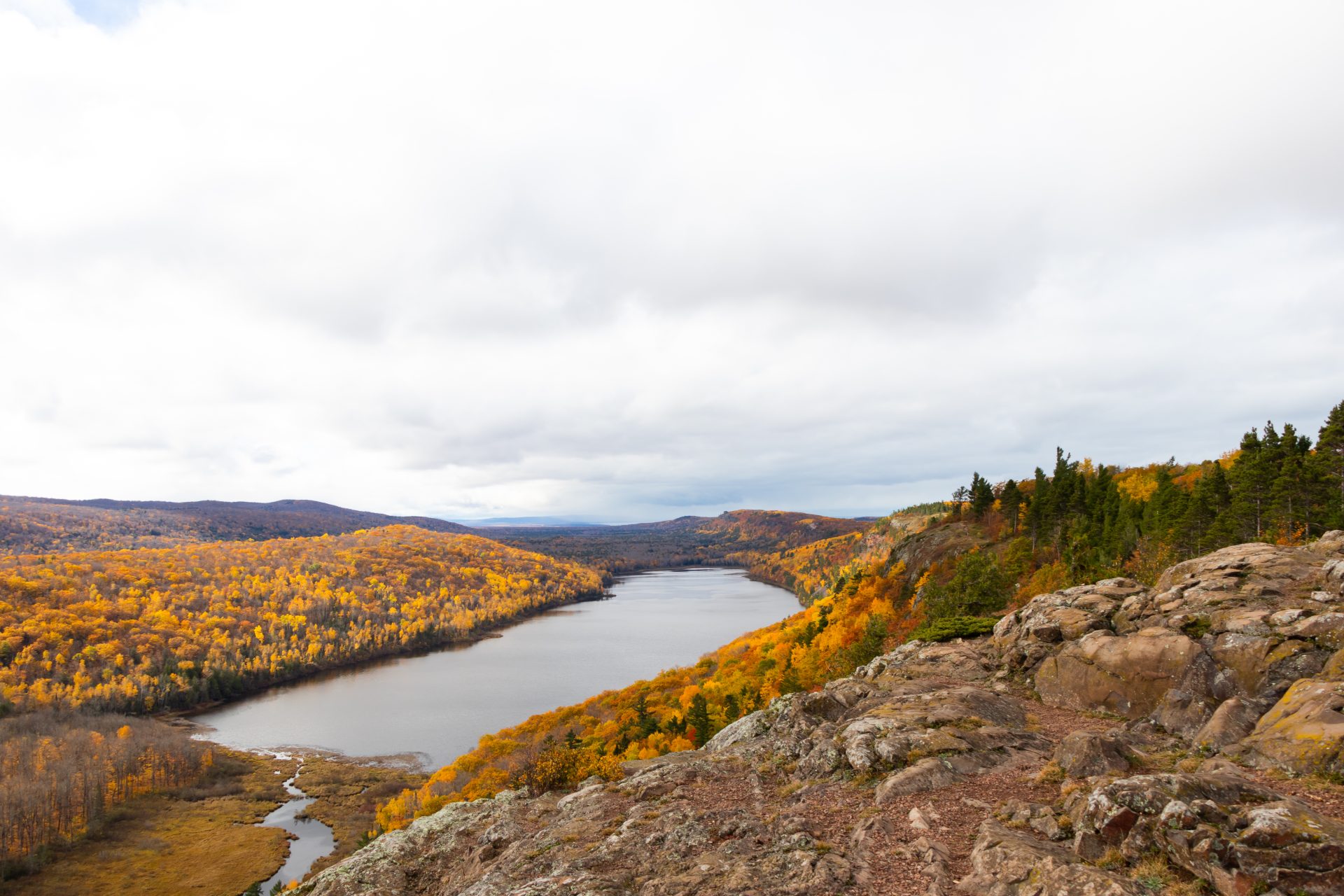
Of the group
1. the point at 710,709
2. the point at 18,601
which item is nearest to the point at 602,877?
the point at 710,709

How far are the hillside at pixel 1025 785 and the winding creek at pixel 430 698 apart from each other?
75.1m

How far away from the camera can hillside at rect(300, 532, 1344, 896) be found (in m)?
10.1

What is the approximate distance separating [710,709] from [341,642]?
17578cm

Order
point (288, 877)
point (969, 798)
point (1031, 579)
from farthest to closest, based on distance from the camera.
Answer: point (288, 877) < point (1031, 579) < point (969, 798)

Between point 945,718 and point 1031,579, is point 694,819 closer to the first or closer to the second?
point 945,718

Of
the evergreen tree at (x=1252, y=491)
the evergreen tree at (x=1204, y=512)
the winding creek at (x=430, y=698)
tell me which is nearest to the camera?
the evergreen tree at (x=1252, y=491)

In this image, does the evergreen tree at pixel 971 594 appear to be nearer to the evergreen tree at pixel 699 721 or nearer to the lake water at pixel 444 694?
the evergreen tree at pixel 699 721

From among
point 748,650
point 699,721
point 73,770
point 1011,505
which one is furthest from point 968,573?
point 73,770

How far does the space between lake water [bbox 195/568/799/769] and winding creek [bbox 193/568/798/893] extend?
34 cm

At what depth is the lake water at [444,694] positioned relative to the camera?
11175 centimetres

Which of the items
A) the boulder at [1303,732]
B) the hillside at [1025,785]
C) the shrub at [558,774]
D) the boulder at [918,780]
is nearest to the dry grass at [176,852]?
the shrub at [558,774]

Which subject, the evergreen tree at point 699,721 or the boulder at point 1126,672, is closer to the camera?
the boulder at point 1126,672

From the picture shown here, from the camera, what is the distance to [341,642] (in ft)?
640

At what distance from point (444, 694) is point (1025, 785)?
147046 millimetres
